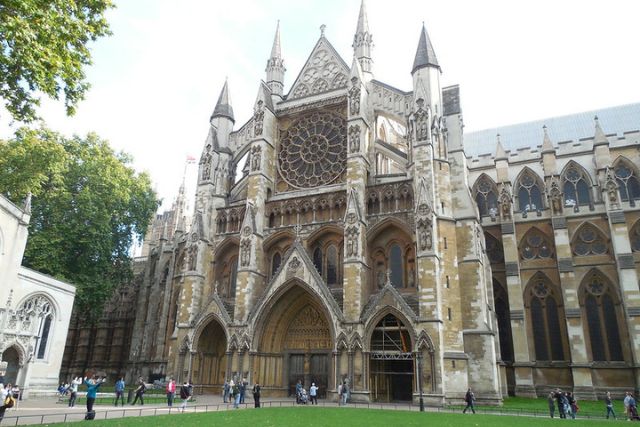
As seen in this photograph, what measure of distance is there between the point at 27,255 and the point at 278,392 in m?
17.9

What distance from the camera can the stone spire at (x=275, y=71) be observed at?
3472 cm

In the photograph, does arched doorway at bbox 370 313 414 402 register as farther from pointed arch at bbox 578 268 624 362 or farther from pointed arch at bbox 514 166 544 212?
pointed arch at bbox 514 166 544 212

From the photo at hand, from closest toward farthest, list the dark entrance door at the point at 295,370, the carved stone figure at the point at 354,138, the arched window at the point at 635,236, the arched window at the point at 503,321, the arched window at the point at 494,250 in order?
the dark entrance door at the point at 295,370 < the carved stone figure at the point at 354,138 < the arched window at the point at 635,236 < the arched window at the point at 503,321 < the arched window at the point at 494,250

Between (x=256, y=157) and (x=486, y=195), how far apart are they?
18.7 metres

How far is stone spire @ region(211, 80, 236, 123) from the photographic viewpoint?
3406cm

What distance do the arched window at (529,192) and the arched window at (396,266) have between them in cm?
1437

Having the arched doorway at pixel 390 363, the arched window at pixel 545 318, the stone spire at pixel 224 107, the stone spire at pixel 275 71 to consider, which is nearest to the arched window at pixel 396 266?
the arched doorway at pixel 390 363

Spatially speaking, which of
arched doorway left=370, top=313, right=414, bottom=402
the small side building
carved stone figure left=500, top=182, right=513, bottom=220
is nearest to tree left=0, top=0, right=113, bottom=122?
the small side building

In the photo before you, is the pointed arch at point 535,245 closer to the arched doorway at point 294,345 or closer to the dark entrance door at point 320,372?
the arched doorway at point 294,345

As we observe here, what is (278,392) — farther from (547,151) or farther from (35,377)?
(547,151)

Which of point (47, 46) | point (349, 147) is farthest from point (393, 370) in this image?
point (47, 46)

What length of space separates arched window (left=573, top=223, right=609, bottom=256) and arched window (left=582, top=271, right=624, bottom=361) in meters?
1.61

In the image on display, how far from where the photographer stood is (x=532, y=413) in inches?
787

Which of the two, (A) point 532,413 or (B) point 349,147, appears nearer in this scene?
(A) point 532,413
